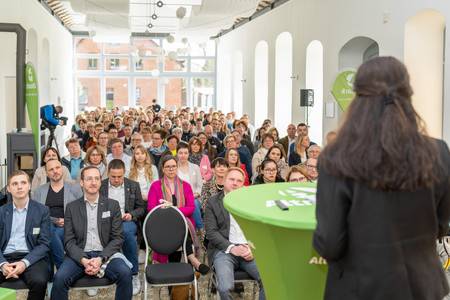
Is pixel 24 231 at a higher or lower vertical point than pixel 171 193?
lower

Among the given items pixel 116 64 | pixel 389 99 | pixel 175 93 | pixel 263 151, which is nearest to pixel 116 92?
pixel 116 64

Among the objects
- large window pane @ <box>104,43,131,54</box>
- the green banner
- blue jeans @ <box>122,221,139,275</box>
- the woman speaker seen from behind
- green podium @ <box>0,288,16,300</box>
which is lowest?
blue jeans @ <box>122,221,139,275</box>

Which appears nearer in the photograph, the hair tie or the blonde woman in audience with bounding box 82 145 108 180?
the hair tie

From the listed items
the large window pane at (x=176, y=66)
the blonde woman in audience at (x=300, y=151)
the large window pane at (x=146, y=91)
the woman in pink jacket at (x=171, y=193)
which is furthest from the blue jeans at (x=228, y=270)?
the large window pane at (x=146, y=91)

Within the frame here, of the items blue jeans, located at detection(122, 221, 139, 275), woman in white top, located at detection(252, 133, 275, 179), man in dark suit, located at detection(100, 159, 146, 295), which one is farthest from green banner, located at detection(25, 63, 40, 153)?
blue jeans, located at detection(122, 221, 139, 275)

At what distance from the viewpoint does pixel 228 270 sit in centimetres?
468

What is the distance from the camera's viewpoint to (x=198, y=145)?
29.1ft

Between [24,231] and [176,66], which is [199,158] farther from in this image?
[176,66]

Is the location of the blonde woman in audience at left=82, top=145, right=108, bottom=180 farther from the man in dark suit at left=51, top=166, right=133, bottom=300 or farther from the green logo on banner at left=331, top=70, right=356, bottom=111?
the green logo on banner at left=331, top=70, right=356, bottom=111

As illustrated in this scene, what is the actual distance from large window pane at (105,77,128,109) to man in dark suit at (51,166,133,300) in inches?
924

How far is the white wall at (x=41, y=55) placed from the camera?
12125 millimetres

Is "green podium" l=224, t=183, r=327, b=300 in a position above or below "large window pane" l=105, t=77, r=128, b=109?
below

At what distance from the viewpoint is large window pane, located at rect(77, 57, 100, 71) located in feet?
90.5

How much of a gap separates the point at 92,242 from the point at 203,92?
23.7 meters
